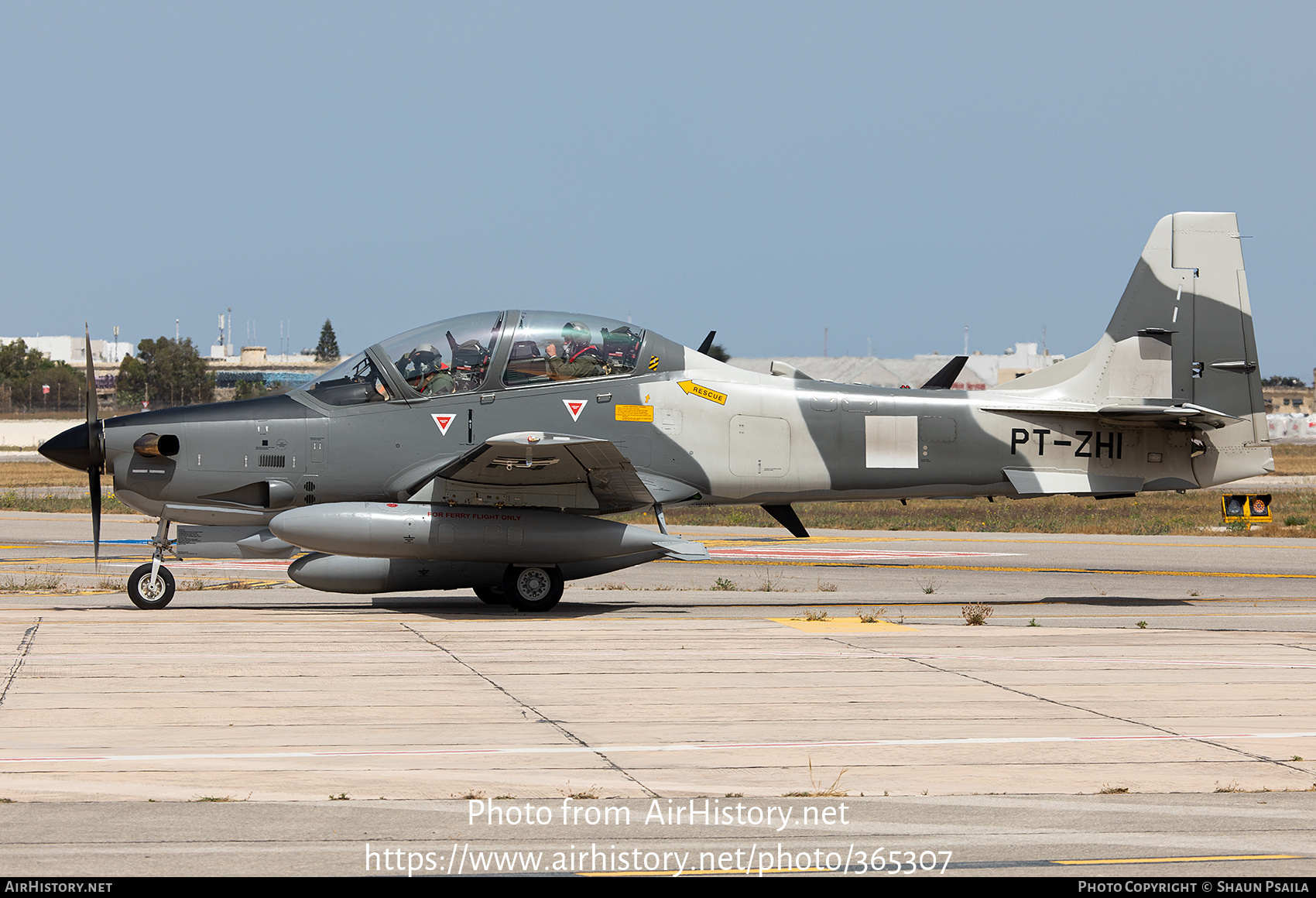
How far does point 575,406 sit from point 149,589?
16.2 ft

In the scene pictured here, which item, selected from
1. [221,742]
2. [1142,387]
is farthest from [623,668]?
[1142,387]

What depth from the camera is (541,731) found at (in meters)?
7.00

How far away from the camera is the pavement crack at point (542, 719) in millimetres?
6000

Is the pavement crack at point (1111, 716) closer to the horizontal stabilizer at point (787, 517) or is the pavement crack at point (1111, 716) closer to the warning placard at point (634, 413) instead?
the horizontal stabilizer at point (787, 517)

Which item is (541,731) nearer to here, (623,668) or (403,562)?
(623,668)

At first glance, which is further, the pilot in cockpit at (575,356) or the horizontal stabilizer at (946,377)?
the horizontal stabilizer at (946,377)

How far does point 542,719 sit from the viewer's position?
24.1ft

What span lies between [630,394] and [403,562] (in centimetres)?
304

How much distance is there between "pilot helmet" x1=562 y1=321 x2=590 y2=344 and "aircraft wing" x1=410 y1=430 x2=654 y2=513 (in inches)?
43.3

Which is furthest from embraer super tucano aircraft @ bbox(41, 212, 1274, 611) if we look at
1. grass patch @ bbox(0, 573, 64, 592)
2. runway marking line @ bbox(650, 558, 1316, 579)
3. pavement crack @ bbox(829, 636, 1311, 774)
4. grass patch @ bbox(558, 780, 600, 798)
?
grass patch @ bbox(558, 780, 600, 798)

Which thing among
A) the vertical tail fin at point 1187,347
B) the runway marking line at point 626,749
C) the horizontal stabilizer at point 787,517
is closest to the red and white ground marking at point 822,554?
the horizontal stabilizer at point 787,517

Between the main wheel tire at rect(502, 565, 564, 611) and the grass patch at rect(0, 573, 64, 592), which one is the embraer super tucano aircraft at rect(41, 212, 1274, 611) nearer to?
the main wheel tire at rect(502, 565, 564, 611)

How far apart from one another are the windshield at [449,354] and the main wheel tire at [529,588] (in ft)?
6.71

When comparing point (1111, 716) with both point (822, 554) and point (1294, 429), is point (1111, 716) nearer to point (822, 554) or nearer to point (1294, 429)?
point (822, 554)
